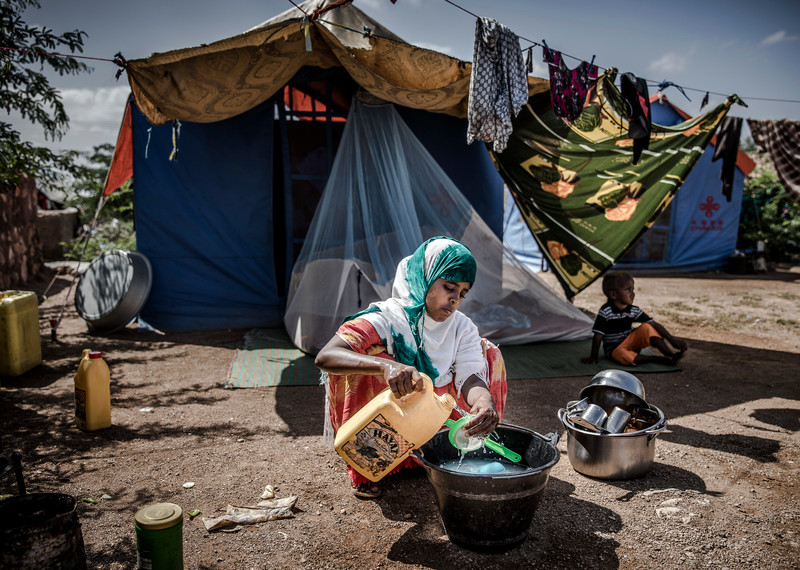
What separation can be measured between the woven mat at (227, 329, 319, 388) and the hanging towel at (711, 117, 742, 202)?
4.37 metres

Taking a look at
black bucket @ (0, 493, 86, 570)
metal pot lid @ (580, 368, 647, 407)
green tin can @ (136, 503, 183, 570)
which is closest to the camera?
black bucket @ (0, 493, 86, 570)

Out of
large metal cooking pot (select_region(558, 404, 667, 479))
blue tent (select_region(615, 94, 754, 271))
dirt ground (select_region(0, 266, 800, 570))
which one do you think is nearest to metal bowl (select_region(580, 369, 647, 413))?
large metal cooking pot (select_region(558, 404, 667, 479))

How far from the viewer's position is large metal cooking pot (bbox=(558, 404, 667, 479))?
8.19 feet

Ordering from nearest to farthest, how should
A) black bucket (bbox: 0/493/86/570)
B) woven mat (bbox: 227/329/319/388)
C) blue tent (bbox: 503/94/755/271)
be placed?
black bucket (bbox: 0/493/86/570)
woven mat (bbox: 227/329/319/388)
blue tent (bbox: 503/94/755/271)

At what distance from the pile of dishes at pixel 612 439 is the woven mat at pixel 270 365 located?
6.80 ft

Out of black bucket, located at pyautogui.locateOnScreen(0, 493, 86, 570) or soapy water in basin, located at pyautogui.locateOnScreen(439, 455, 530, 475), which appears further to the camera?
soapy water in basin, located at pyautogui.locateOnScreen(439, 455, 530, 475)

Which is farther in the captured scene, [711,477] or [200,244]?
[200,244]

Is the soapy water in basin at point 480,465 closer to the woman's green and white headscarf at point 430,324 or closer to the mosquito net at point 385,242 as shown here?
the woman's green and white headscarf at point 430,324

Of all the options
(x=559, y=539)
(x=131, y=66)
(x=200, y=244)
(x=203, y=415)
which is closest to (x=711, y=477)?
(x=559, y=539)

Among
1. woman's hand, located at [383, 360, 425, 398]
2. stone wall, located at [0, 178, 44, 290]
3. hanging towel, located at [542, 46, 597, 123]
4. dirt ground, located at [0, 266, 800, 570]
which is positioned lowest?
dirt ground, located at [0, 266, 800, 570]

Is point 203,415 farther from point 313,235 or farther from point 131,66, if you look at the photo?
point 131,66

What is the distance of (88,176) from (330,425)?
4.06 meters

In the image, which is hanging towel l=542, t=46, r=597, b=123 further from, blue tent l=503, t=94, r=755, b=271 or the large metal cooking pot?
blue tent l=503, t=94, r=755, b=271

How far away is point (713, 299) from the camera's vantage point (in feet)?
26.3
